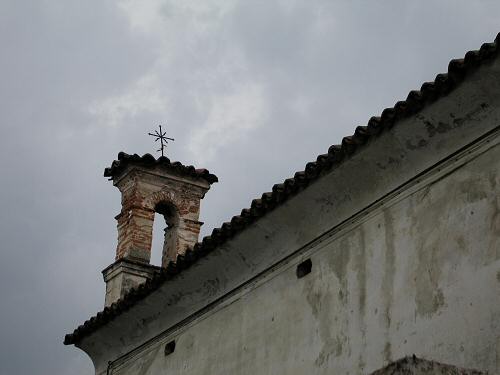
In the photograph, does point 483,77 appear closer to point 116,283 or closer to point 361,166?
point 361,166

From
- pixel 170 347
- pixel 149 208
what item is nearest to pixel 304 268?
pixel 170 347

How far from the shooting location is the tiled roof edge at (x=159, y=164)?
47.7 feet

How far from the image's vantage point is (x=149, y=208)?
47.1ft

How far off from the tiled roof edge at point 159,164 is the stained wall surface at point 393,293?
4.17 metres

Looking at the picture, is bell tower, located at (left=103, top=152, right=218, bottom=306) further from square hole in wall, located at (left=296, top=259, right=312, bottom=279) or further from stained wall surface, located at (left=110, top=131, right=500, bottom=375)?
square hole in wall, located at (left=296, top=259, right=312, bottom=279)

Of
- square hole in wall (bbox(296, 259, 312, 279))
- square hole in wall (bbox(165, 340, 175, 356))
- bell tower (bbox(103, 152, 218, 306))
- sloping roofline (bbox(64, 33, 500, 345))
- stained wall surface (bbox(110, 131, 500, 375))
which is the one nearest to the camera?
stained wall surface (bbox(110, 131, 500, 375))

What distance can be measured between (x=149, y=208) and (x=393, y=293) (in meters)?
6.24

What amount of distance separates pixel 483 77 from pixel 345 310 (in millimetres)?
2262

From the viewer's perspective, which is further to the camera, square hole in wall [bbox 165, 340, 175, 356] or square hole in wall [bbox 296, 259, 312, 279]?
square hole in wall [bbox 165, 340, 175, 356]

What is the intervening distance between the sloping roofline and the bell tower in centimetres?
136

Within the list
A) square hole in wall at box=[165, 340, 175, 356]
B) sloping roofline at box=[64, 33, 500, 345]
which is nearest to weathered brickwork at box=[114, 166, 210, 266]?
sloping roofline at box=[64, 33, 500, 345]

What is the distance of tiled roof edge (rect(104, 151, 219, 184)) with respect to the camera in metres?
14.5

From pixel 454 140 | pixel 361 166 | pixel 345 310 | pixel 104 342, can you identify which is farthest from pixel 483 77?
pixel 104 342

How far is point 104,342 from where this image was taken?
12938 millimetres
